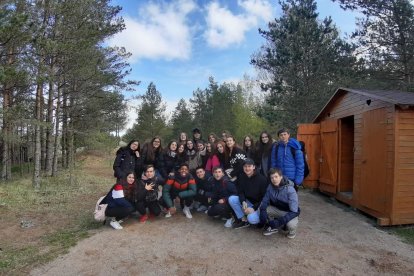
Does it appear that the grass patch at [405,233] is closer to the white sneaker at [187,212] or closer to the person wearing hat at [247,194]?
the person wearing hat at [247,194]

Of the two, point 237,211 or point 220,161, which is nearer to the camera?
point 237,211

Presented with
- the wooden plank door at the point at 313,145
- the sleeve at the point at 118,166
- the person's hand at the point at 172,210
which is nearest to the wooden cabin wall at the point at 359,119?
the wooden plank door at the point at 313,145

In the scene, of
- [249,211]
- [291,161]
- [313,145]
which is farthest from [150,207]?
[313,145]

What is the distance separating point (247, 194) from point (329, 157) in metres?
4.16

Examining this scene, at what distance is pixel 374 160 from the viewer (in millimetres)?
6848

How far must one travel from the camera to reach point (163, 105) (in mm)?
32969

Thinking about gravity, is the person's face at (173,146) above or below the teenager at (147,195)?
above

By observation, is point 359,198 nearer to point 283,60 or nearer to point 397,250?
point 397,250

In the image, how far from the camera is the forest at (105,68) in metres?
9.93

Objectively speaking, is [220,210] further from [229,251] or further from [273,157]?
[273,157]

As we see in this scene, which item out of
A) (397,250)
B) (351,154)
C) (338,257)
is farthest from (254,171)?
(351,154)

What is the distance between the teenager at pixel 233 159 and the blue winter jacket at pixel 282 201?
1.06m

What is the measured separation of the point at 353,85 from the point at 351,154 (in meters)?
6.52

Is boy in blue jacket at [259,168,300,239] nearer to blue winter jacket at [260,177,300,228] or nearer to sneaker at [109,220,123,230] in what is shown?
blue winter jacket at [260,177,300,228]
